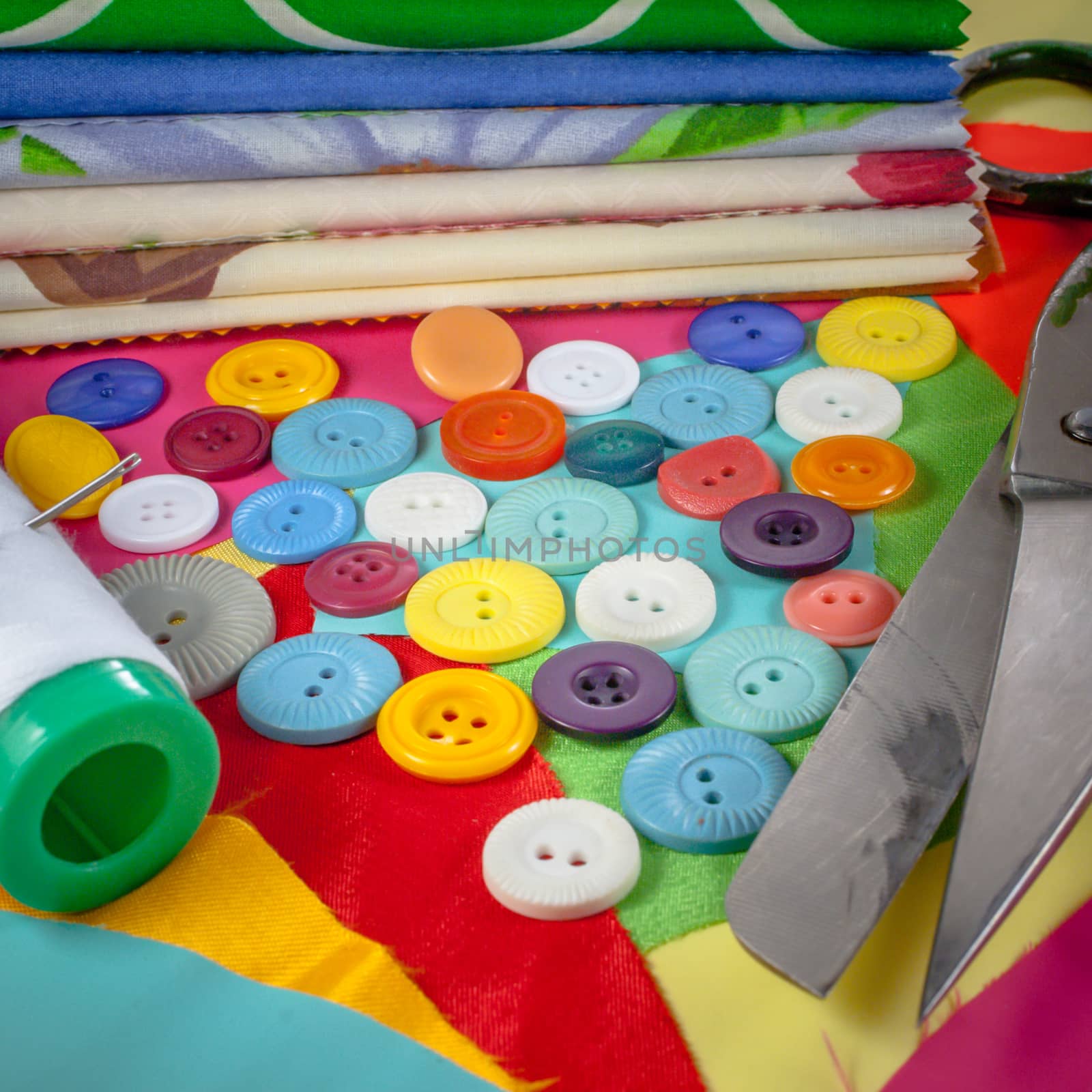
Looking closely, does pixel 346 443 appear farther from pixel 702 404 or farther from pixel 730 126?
pixel 730 126

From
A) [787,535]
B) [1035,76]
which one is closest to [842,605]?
[787,535]

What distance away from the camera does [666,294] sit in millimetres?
1173

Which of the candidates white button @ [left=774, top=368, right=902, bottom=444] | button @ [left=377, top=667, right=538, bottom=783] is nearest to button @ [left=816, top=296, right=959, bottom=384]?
white button @ [left=774, top=368, right=902, bottom=444]

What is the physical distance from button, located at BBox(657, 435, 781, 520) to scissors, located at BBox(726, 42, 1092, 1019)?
0.66 ft

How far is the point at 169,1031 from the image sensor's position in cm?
60

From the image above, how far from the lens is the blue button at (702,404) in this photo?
1004 mm

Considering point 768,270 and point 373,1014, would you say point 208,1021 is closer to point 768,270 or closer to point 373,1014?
point 373,1014

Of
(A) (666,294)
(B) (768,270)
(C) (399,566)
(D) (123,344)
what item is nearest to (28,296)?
(D) (123,344)

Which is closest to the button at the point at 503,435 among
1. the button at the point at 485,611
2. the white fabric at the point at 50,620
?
the button at the point at 485,611

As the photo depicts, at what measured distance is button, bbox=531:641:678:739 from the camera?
74 cm

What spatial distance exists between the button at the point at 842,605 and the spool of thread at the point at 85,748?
40cm

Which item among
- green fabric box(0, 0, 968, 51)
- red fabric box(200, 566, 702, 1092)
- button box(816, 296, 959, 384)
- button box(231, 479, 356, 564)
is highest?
green fabric box(0, 0, 968, 51)

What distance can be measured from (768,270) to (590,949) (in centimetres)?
75

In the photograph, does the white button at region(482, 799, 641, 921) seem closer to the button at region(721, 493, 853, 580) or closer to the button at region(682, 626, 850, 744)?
the button at region(682, 626, 850, 744)
